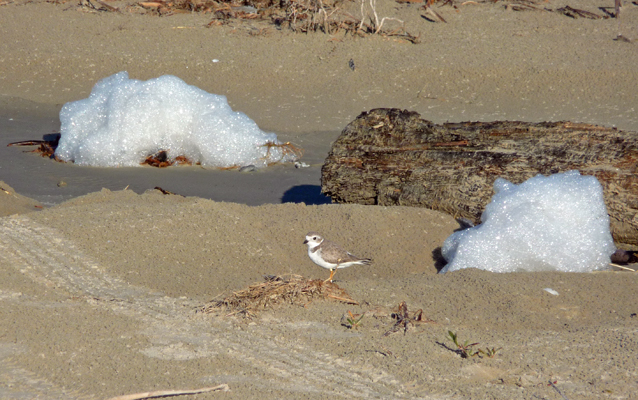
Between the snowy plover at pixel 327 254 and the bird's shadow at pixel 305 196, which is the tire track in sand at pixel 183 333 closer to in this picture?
the snowy plover at pixel 327 254

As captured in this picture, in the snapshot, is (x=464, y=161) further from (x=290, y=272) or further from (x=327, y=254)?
(x=290, y=272)

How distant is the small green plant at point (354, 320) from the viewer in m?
3.06

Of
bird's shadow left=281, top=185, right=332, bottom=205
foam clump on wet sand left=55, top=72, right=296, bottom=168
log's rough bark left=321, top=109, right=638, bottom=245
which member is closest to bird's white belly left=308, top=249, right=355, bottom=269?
log's rough bark left=321, top=109, right=638, bottom=245

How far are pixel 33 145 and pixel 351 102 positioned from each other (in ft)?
12.6

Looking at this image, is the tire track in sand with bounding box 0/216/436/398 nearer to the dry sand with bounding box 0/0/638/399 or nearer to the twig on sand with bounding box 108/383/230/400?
the dry sand with bounding box 0/0/638/399

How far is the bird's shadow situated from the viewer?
6.04 metres

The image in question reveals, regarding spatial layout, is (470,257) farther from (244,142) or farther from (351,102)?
(351,102)

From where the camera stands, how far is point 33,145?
7.24m

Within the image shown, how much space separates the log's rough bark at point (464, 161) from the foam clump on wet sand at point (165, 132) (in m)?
1.85

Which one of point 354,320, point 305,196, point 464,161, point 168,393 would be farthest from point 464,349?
point 305,196

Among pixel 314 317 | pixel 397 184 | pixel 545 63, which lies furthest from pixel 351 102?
pixel 314 317

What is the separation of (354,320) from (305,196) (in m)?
3.14

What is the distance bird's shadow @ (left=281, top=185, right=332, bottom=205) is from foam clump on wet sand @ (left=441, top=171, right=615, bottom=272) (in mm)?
1985

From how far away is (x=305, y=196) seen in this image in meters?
6.14
